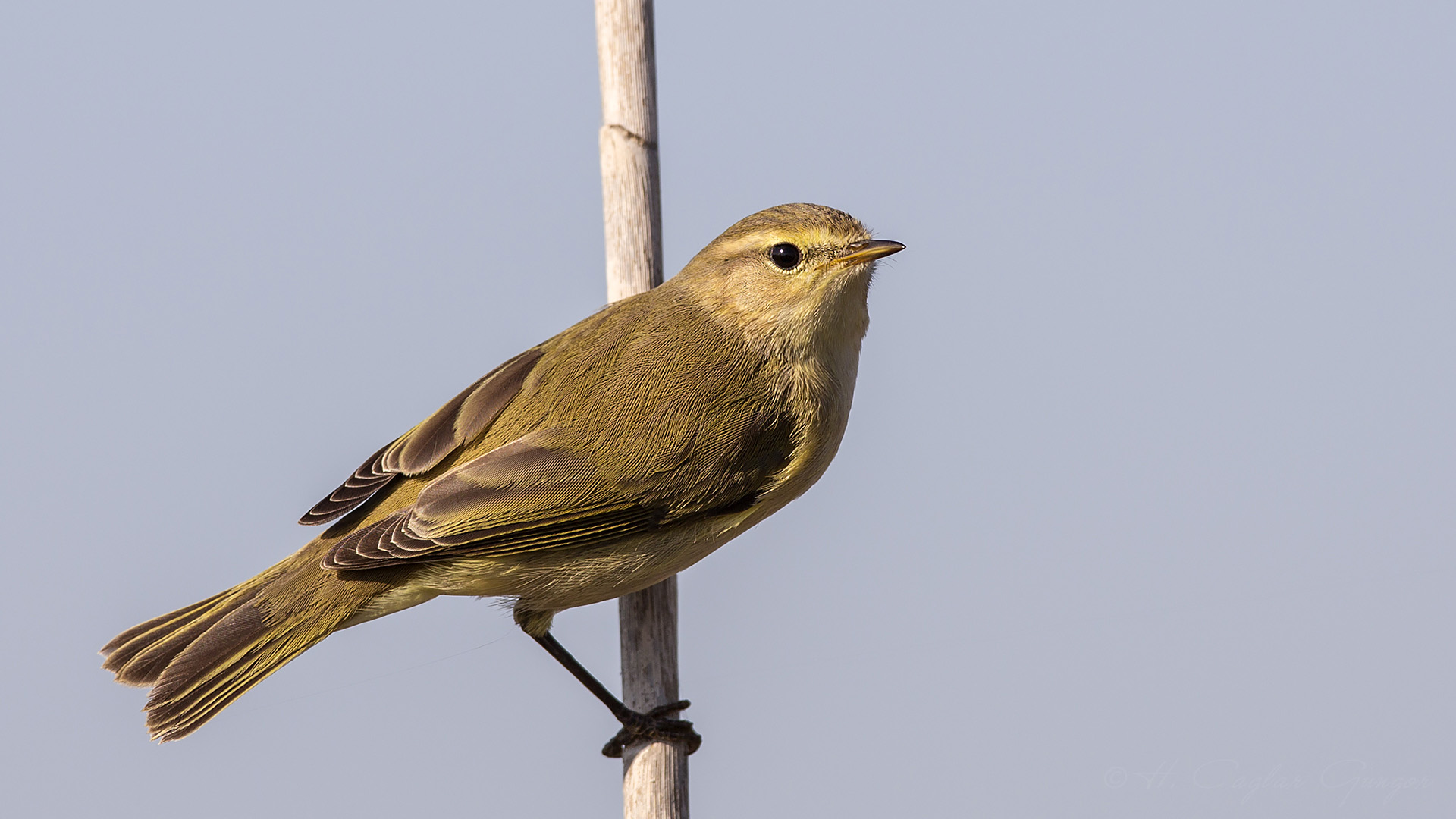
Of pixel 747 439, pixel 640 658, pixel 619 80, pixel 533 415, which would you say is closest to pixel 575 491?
pixel 533 415

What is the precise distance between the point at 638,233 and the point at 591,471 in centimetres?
133

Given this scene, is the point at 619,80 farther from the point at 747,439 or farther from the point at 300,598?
the point at 300,598

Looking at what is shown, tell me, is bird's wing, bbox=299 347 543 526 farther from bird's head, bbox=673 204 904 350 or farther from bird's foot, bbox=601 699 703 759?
bird's foot, bbox=601 699 703 759

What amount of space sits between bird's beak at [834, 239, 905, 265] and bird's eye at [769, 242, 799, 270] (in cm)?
15

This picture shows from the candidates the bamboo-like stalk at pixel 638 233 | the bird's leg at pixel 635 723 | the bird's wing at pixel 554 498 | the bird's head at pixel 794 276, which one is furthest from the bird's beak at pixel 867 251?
the bird's leg at pixel 635 723

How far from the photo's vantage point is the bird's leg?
4.33 meters

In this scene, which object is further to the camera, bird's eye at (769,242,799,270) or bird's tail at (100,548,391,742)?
bird's eye at (769,242,799,270)

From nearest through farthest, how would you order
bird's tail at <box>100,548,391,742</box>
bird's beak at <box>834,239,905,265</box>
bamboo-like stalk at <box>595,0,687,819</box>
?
bird's tail at <box>100,548,391,742</box>
bird's beak at <box>834,239,905,265</box>
bamboo-like stalk at <box>595,0,687,819</box>

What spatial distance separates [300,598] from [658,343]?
1.40m

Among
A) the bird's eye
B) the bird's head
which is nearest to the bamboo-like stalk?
the bird's head

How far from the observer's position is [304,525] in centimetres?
413

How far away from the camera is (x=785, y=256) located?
419 cm

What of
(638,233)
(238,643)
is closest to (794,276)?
(638,233)

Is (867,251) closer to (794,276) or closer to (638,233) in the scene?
(794,276)
